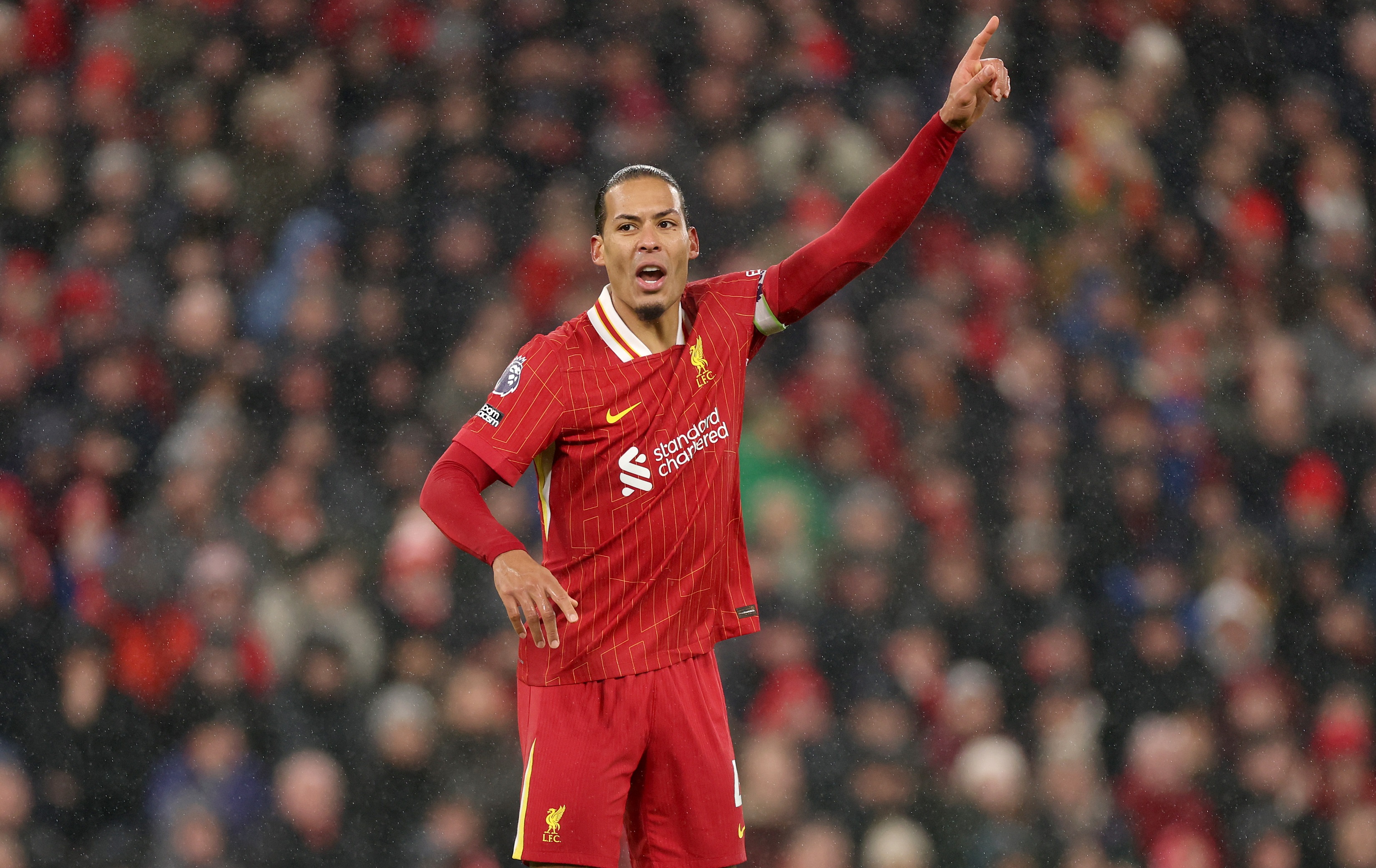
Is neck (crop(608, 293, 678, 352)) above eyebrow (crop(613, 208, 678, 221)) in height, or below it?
below

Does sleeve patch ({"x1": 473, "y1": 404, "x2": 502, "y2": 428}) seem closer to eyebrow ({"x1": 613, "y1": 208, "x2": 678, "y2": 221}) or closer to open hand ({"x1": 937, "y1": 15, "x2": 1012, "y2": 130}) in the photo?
eyebrow ({"x1": 613, "y1": 208, "x2": 678, "y2": 221})

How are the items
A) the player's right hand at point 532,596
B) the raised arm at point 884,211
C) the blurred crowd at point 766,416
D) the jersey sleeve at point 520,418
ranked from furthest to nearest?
the blurred crowd at point 766,416
the raised arm at point 884,211
the jersey sleeve at point 520,418
the player's right hand at point 532,596

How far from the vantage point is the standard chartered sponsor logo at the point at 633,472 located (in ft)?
7.55

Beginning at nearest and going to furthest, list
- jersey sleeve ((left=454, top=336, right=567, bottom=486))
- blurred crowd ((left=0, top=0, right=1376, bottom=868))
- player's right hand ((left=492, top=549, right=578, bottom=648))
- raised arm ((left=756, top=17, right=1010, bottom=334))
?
player's right hand ((left=492, top=549, right=578, bottom=648)) → jersey sleeve ((left=454, top=336, right=567, bottom=486)) → raised arm ((left=756, top=17, right=1010, bottom=334)) → blurred crowd ((left=0, top=0, right=1376, bottom=868))

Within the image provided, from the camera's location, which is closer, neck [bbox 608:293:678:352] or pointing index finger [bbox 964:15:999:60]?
pointing index finger [bbox 964:15:999:60]

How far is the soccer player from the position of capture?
2260mm

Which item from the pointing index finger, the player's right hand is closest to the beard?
the player's right hand

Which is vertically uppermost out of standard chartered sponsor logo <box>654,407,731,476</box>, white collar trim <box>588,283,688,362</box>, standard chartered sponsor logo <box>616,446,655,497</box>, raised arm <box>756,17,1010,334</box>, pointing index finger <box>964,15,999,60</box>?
A: pointing index finger <box>964,15,999,60</box>

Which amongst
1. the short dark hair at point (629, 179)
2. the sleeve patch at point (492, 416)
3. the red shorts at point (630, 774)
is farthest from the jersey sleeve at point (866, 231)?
the red shorts at point (630, 774)

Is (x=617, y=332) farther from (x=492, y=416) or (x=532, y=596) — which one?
(x=532, y=596)

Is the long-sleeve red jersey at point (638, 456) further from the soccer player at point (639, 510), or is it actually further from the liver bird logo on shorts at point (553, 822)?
the liver bird logo on shorts at point (553, 822)

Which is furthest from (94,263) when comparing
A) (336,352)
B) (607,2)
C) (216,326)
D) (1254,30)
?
(1254,30)

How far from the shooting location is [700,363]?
2385 mm

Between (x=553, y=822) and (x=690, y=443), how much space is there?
670mm
